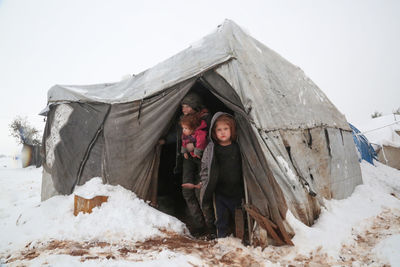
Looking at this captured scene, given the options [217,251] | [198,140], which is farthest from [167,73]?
[217,251]

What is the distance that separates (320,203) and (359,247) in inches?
28.9

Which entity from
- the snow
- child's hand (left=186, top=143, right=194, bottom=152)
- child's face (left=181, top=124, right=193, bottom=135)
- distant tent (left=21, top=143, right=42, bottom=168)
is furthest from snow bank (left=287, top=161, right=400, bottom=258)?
distant tent (left=21, top=143, right=42, bottom=168)

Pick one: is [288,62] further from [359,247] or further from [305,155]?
[359,247]

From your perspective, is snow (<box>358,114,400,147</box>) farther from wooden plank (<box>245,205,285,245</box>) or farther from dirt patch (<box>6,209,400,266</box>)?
wooden plank (<box>245,205,285,245</box>)

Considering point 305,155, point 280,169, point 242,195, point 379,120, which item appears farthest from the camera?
point 379,120

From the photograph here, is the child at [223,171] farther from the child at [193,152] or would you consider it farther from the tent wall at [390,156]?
the tent wall at [390,156]

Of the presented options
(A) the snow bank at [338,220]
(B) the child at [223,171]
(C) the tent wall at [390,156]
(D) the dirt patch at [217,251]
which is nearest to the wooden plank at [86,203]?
(D) the dirt patch at [217,251]

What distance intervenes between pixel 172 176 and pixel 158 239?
2.31 metres

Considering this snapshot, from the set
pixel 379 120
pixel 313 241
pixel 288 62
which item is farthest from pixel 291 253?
pixel 379 120

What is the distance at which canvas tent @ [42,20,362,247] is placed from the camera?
2510 millimetres

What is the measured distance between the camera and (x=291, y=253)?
80.9 inches

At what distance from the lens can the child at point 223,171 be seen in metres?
2.49

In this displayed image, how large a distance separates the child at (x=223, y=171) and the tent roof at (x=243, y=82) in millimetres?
402

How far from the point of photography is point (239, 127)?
2.64 metres
